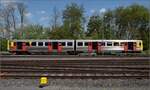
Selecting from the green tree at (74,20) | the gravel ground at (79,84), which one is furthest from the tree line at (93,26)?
the gravel ground at (79,84)

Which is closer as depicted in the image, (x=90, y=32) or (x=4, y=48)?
(x=4, y=48)

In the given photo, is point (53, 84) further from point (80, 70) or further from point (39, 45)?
point (39, 45)

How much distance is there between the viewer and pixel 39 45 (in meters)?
46.2

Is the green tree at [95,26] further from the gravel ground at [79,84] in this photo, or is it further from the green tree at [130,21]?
the gravel ground at [79,84]

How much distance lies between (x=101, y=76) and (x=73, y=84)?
6.80 ft

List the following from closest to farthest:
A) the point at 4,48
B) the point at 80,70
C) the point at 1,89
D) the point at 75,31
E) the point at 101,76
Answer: the point at 1,89
the point at 101,76
the point at 80,70
the point at 4,48
the point at 75,31

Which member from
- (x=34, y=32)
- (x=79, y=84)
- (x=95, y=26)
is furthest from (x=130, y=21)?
(x=79, y=84)

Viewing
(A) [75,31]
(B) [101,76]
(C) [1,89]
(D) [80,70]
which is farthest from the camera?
(A) [75,31]

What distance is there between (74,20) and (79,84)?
56.0 meters

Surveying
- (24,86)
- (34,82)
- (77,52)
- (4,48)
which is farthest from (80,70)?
(4,48)

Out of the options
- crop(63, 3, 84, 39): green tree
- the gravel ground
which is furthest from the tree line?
the gravel ground

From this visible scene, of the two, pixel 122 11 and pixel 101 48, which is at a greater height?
pixel 122 11

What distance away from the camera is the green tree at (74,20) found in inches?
2679

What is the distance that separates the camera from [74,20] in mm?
68812
